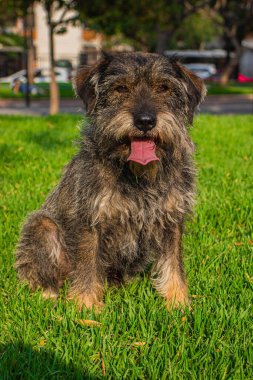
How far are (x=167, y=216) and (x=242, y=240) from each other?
149 centimetres

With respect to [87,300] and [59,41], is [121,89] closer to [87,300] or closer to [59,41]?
[87,300]

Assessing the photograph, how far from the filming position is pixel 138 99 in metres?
3.55

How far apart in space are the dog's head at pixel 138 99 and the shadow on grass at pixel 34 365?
1436 millimetres

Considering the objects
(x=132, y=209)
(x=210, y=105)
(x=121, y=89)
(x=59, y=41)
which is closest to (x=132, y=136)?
(x=121, y=89)

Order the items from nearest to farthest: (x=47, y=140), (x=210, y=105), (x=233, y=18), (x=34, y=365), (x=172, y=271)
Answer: (x=34, y=365)
(x=172, y=271)
(x=47, y=140)
(x=210, y=105)
(x=233, y=18)

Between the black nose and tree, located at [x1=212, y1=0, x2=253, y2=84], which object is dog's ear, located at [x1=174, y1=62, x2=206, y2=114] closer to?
the black nose

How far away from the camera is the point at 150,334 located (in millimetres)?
3291

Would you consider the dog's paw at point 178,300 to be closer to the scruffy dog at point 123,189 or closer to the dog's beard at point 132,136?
the scruffy dog at point 123,189

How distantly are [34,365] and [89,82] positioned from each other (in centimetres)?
201

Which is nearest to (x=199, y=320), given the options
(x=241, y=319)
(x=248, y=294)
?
(x=241, y=319)

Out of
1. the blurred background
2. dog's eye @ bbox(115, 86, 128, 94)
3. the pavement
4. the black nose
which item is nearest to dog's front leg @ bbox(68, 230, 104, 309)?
the black nose

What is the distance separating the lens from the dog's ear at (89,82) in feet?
12.3

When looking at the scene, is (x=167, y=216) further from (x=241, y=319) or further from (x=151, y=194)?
(x=241, y=319)

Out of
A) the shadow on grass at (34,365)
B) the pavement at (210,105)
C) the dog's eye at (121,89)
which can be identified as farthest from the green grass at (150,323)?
the pavement at (210,105)
